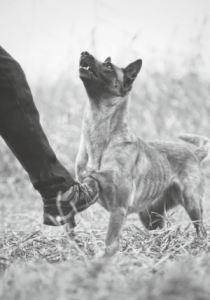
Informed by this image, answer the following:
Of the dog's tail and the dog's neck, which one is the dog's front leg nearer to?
the dog's neck

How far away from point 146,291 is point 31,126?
4.16 feet

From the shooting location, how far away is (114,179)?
2625mm

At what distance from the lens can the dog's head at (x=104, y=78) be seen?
2.88m

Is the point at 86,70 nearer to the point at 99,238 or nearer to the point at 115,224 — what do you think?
the point at 115,224

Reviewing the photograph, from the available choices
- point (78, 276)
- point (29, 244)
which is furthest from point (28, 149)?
point (78, 276)

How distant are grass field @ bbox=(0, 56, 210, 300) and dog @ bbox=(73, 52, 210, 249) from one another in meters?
0.22

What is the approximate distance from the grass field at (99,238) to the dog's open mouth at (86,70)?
1144mm

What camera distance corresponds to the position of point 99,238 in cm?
275

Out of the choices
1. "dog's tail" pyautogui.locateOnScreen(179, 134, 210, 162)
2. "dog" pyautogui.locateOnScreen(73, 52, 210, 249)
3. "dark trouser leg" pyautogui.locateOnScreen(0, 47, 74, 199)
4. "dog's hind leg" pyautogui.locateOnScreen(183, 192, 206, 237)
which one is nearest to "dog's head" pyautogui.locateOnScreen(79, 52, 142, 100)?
"dog" pyautogui.locateOnScreen(73, 52, 210, 249)

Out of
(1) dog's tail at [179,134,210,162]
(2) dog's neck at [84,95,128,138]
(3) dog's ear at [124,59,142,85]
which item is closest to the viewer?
(2) dog's neck at [84,95,128,138]

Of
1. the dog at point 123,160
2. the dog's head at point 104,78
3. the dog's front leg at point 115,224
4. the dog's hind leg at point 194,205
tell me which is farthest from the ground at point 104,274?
the dog's head at point 104,78

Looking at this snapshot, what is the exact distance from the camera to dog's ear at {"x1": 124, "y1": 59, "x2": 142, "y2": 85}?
3.25m

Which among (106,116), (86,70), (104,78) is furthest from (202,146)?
(86,70)

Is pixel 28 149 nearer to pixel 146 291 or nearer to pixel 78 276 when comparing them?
pixel 78 276
